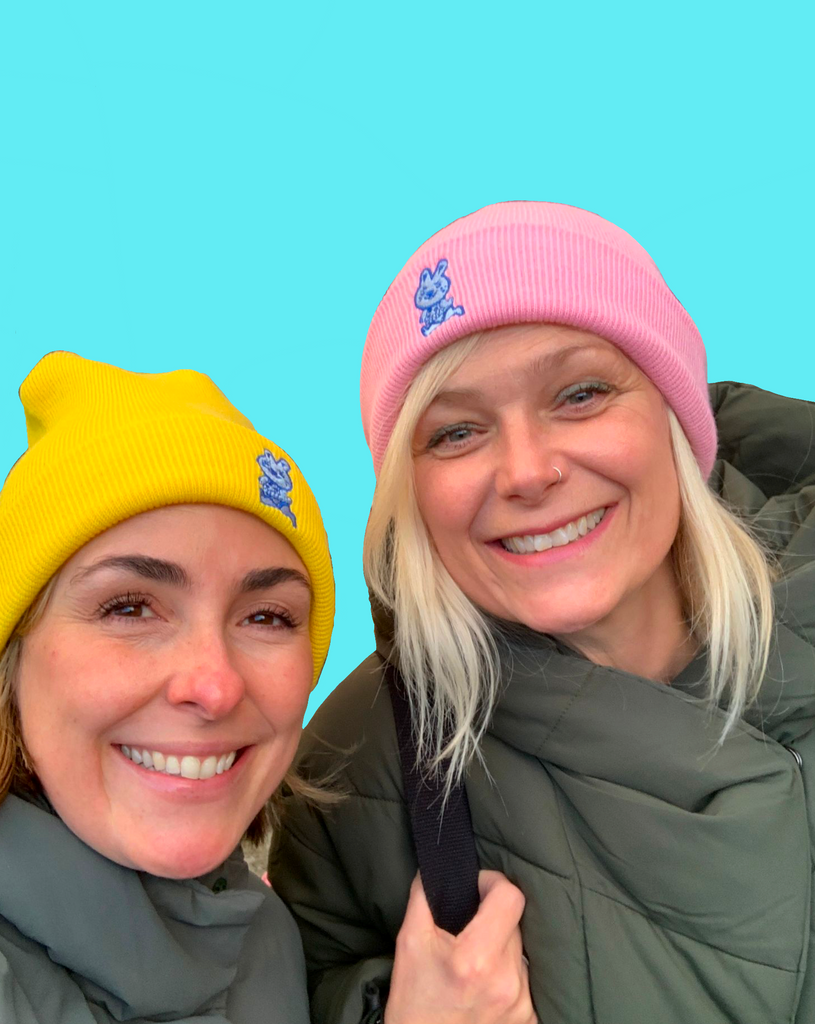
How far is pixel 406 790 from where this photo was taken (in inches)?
56.2

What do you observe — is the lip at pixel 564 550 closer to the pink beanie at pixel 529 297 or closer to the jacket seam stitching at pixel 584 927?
the pink beanie at pixel 529 297

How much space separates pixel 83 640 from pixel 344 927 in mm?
681

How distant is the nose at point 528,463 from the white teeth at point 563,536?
2.3 inches

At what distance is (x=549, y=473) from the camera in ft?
4.32

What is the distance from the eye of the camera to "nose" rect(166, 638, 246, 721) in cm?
109

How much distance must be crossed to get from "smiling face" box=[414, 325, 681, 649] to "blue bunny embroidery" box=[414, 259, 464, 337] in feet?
0.20

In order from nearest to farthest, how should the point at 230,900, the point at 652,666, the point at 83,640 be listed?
the point at 83,640 < the point at 230,900 < the point at 652,666

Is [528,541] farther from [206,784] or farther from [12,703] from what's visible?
[12,703]

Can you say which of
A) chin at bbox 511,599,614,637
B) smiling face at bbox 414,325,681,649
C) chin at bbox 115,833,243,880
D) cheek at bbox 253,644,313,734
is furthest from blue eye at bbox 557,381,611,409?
chin at bbox 115,833,243,880

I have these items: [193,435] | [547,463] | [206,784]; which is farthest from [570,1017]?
[193,435]

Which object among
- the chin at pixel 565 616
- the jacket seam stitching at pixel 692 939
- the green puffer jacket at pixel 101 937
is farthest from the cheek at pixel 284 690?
the jacket seam stitching at pixel 692 939

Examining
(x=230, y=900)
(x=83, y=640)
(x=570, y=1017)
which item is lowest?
(x=570, y=1017)

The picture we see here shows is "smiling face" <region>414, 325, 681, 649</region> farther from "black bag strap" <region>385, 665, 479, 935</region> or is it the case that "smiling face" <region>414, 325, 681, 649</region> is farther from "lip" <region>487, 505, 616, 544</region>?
"black bag strap" <region>385, 665, 479, 935</region>

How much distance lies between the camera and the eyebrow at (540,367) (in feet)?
4.33
